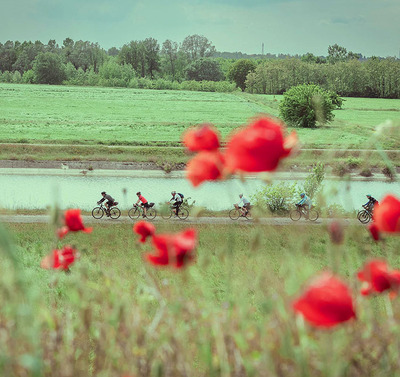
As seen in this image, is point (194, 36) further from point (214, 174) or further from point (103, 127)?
point (214, 174)

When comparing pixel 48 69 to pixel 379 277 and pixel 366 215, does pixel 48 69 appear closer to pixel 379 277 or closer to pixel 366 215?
pixel 366 215

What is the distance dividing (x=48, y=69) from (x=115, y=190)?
84293 mm

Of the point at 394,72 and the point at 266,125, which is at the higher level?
the point at 394,72

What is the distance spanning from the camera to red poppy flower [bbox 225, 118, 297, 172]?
1.19 m

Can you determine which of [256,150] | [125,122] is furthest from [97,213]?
[125,122]

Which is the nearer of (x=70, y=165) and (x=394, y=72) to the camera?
(x=70, y=165)

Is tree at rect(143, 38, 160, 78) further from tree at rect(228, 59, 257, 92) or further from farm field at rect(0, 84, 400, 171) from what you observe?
farm field at rect(0, 84, 400, 171)

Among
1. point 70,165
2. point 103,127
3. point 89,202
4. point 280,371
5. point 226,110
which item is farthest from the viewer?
point 226,110

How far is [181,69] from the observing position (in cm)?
13062

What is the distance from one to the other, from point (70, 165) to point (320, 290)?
119ft

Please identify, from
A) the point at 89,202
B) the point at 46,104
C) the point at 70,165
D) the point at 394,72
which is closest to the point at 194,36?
the point at 394,72

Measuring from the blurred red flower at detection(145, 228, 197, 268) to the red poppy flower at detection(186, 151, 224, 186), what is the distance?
0.44 feet

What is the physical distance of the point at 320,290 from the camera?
1029 millimetres

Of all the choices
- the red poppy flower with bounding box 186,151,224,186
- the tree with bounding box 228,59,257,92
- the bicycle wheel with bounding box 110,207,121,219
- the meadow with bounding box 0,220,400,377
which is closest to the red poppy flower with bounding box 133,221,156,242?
the meadow with bounding box 0,220,400,377
